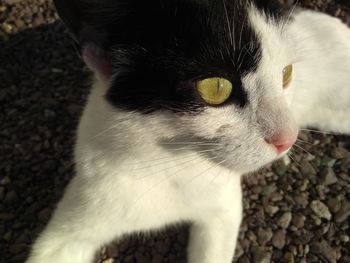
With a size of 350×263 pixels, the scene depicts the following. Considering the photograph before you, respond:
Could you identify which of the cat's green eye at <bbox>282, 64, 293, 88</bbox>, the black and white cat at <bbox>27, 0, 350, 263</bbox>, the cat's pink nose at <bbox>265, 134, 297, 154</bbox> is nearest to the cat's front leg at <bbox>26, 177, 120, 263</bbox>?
the black and white cat at <bbox>27, 0, 350, 263</bbox>

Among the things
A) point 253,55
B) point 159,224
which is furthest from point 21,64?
point 253,55

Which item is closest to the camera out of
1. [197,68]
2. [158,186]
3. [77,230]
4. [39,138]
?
[197,68]

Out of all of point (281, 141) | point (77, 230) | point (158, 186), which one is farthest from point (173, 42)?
point (77, 230)

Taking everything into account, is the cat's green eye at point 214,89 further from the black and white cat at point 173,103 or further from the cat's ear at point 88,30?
the cat's ear at point 88,30

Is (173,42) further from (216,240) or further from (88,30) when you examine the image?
(216,240)

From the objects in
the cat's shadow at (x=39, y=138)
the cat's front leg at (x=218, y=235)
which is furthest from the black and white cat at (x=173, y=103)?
the cat's shadow at (x=39, y=138)

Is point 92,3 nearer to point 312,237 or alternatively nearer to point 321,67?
point 321,67

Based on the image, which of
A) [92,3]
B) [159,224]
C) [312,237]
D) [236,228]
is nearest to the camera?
[92,3]

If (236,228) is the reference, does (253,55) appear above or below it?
above
